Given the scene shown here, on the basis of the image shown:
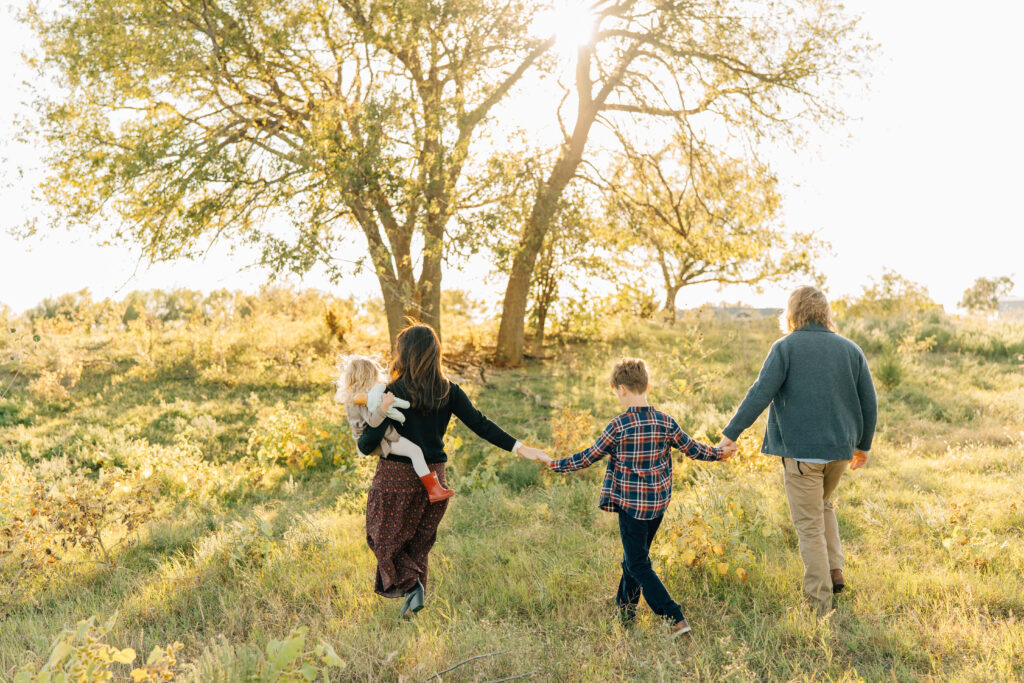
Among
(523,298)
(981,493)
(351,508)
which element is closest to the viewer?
(981,493)

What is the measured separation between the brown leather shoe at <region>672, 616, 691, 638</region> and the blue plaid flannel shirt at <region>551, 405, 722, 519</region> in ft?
2.05

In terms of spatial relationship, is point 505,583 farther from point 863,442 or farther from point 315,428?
point 315,428

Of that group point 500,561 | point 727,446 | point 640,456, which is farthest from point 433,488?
point 727,446

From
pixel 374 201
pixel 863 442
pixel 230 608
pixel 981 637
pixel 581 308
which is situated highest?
pixel 374 201

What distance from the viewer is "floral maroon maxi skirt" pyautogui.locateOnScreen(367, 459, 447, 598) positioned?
405cm

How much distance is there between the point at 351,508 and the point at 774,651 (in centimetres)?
402

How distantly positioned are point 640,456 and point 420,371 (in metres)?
1.35

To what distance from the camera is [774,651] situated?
3600 millimetres

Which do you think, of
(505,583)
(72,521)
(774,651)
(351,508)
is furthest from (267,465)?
(774,651)

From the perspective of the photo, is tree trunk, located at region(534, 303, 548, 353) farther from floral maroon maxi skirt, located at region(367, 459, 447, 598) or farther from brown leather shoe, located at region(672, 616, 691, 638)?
brown leather shoe, located at region(672, 616, 691, 638)

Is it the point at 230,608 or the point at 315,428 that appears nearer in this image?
the point at 230,608

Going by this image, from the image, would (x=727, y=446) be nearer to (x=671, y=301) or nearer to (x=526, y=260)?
(x=526, y=260)

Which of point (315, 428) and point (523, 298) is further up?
point (523, 298)

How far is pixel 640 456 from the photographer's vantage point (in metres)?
Answer: 3.77
